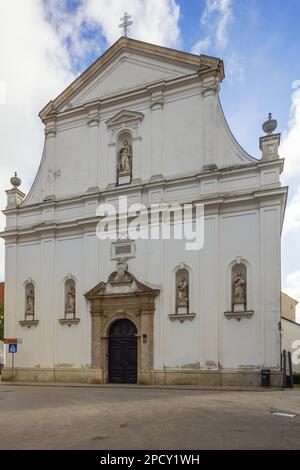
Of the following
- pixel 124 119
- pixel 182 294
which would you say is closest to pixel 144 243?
pixel 182 294

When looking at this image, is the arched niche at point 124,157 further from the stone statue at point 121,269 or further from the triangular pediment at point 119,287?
the triangular pediment at point 119,287

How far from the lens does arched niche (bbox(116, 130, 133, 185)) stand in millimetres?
23359

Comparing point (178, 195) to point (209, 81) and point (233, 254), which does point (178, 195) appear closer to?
point (233, 254)

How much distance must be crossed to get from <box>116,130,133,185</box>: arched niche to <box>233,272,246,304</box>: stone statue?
734cm

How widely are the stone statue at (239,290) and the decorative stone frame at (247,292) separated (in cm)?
16

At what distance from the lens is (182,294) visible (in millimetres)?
20672

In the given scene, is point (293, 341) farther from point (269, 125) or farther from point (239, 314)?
point (269, 125)

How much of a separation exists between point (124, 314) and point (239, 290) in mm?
5528

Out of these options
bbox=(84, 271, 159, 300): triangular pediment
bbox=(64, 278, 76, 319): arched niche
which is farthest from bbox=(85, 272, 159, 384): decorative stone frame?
bbox=(64, 278, 76, 319): arched niche

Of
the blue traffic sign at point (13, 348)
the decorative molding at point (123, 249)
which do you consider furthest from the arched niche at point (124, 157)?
the blue traffic sign at point (13, 348)

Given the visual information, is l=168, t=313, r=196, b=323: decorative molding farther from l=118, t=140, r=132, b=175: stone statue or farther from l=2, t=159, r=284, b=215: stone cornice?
l=118, t=140, r=132, b=175: stone statue

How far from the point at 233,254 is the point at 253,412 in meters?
9.35

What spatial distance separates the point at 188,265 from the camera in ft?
68.4
